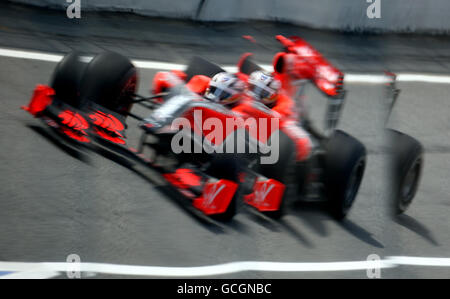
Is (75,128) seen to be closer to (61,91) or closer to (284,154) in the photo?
(61,91)

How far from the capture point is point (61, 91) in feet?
23.9

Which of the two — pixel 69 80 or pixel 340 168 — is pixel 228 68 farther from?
pixel 340 168

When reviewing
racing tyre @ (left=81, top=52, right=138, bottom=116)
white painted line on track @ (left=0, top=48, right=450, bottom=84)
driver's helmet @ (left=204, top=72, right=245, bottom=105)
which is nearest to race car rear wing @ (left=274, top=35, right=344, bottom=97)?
driver's helmet @ (left=204, top=72, right=245, bottom=105)

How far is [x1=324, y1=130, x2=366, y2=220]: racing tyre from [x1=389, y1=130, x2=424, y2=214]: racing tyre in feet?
1.45

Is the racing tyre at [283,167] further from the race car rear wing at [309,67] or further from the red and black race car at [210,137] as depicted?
the race car rear wing at [309,67]

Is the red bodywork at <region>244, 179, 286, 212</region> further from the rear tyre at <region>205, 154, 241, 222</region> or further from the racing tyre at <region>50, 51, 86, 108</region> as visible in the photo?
the racing tyre at <region>50, 51, 86, 108</region>

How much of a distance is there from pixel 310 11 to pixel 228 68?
7.27ft

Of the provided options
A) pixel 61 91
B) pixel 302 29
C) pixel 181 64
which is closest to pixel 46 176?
pixel 61 91

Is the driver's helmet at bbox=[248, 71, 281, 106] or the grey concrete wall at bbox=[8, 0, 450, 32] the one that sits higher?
the grey concrete wall at bbox=[8, 0, 450, 32]

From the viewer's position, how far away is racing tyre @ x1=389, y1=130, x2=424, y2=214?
7.12 meters

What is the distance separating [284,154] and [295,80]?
4.46 feet

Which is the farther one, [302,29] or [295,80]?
[302,29]
